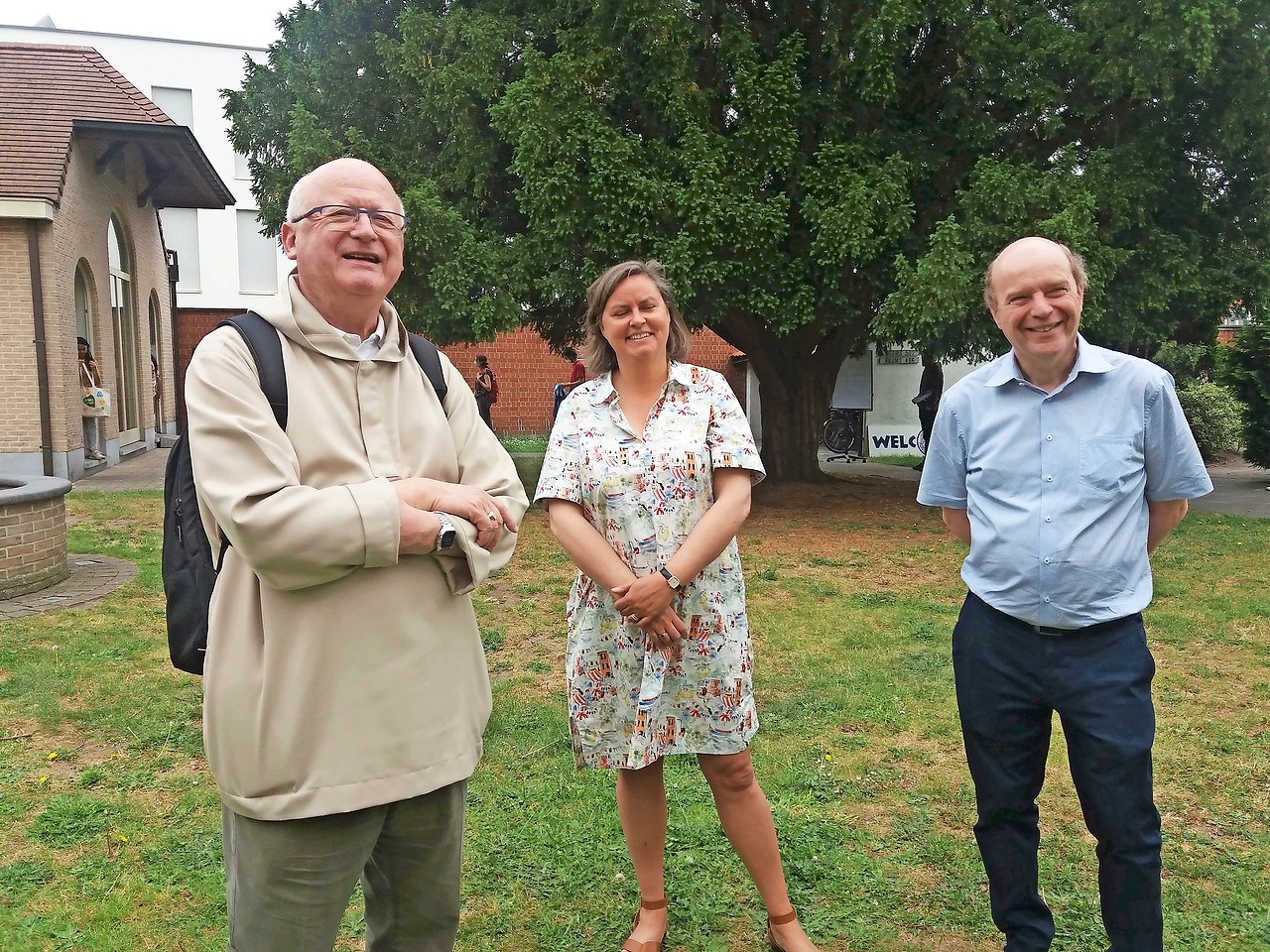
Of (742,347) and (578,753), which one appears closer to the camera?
(578,753)

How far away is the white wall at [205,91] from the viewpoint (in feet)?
98.6

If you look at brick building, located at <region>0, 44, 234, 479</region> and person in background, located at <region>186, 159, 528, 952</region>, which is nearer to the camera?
person in background, located at <region>186, 159, 528, 952</region>

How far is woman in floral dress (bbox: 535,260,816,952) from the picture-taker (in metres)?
2.94

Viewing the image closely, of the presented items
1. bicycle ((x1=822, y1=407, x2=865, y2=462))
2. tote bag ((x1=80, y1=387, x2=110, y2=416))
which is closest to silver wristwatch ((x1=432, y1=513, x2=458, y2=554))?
tote bag ((x1=80, y1=387, x2=110, y2=416))

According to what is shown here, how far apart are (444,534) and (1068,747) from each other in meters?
1.84

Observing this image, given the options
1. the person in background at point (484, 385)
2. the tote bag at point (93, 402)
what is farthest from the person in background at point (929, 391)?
the tote bag at point (93, 402)

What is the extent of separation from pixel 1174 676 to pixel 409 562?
5.28m

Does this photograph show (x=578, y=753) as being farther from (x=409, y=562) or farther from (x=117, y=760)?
(x=117, y=760)

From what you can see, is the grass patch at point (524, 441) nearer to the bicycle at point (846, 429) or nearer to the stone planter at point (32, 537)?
the bicycle at point (846, 429)

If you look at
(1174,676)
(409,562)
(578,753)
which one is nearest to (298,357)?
(409,562)

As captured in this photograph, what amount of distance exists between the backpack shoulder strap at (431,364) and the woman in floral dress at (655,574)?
63cm

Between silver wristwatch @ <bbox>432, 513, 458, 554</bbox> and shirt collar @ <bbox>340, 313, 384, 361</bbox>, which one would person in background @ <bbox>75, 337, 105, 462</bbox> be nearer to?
shirt collar @ <bbox>340, 313, 384, 361</bbox>

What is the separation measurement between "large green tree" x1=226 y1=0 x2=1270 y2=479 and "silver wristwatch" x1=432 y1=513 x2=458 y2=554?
851 cm

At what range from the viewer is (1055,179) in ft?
34.1
